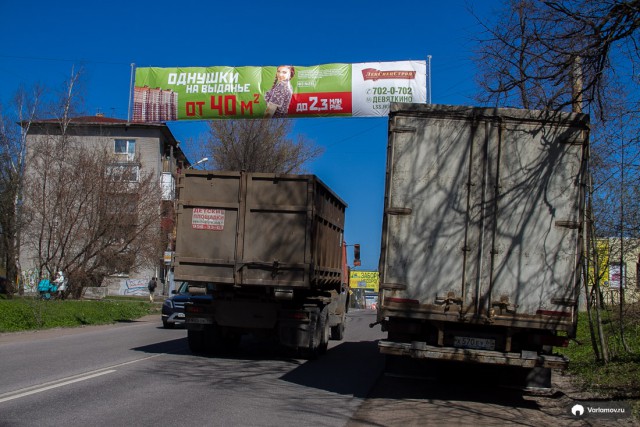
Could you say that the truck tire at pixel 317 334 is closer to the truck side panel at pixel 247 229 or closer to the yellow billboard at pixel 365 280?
the truck side panel at pixel 247 229

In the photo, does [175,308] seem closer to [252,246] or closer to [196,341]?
[196,341]

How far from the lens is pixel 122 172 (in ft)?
92.4

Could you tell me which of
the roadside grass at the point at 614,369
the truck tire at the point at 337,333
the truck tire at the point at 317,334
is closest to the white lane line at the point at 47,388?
the truck tire at the point at 317,334

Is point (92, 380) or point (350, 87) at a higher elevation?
point (350, 87)

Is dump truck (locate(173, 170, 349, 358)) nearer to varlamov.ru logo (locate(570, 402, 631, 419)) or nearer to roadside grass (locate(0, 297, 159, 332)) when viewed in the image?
varlamov.ru logo (locate(570, 402, 631, 419))

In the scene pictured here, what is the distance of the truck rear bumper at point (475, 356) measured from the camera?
841 cm

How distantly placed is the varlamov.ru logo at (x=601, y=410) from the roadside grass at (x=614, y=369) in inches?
4.7

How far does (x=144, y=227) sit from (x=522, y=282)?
73.3ft

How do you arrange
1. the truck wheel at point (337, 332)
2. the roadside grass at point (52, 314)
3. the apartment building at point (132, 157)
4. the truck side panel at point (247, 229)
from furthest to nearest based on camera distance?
the apartment building at point (132, 157) → the truck wheel at point (337, 332) → the roadside grass at point (52, 314) → the truck side panel at point (247, 229)

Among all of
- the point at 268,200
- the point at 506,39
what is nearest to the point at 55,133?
the point at 268,200

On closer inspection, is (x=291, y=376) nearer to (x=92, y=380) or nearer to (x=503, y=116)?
(x=92, y=380)

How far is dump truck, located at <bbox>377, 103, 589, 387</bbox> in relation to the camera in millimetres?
8500

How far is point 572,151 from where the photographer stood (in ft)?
28.2

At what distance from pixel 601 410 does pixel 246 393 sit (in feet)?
15.5
